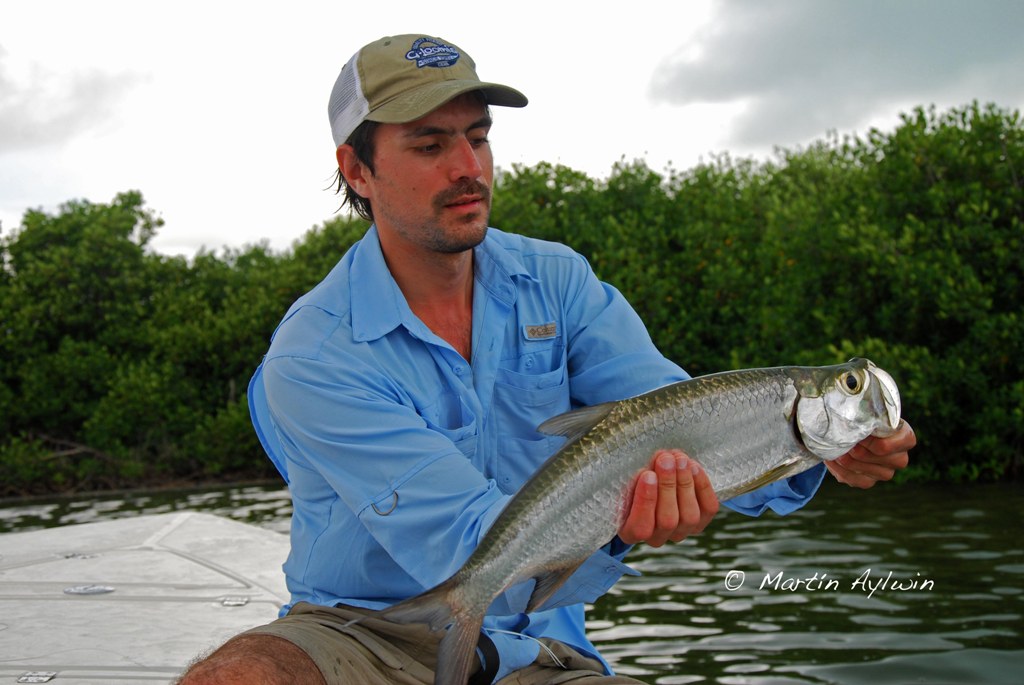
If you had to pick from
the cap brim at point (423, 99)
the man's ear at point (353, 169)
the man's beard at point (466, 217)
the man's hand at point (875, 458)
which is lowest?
the man's hand at point (875, 458)

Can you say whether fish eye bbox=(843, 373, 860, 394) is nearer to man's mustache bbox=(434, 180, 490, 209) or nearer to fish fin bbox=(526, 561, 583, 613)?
fish fin bbox=(526, 561, 583, 613)

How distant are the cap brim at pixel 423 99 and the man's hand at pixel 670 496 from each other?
127 cm

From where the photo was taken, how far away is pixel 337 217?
19.3 metres

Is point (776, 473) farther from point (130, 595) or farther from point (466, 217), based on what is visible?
point (130, 595)

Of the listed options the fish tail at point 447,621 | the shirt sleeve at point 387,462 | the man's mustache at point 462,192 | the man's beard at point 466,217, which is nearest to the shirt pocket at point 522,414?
the shirt sleeve at point 387,462

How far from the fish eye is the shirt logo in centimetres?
108

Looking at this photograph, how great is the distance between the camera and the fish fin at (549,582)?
2521 millimetres

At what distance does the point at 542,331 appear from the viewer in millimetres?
3279

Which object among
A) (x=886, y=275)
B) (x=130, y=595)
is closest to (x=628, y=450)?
(x=130, y=595)

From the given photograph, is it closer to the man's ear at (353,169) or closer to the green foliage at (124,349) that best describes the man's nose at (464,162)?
the man's ear at (353,169)

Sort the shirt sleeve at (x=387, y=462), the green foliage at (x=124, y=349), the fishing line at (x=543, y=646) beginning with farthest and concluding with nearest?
the green foliage at (x=124, y=349) → the fishing line at (x=543, y=646) → the shirt sleeve at (x=387, y=462)

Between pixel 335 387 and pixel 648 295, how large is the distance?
12.8m

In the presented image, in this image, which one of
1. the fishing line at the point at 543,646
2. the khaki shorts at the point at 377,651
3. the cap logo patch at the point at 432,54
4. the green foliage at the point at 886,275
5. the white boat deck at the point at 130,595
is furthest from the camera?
the green foliage at the point at 886,275

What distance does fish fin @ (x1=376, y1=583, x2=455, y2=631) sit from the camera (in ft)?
7.98
